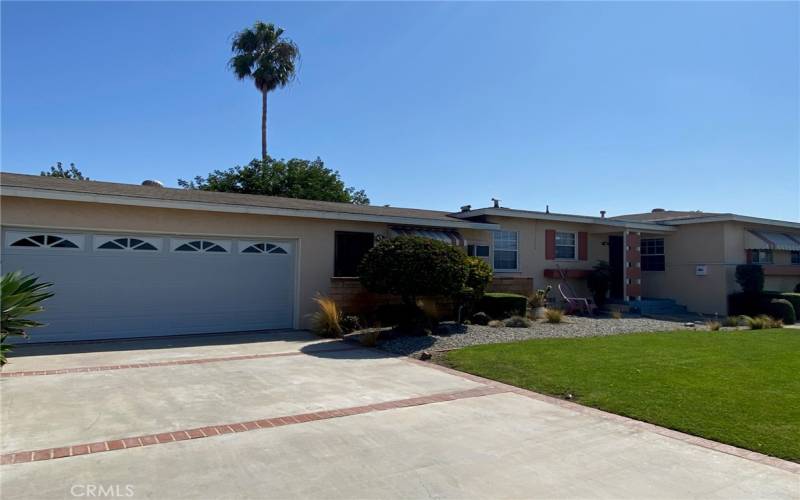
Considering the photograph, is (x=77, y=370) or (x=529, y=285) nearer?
(x=77, y=370)

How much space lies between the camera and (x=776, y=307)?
18328 mm

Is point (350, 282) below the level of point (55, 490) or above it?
above

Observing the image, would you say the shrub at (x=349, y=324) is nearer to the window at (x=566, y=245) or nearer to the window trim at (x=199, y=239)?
the window trim at (x=199, y=239)

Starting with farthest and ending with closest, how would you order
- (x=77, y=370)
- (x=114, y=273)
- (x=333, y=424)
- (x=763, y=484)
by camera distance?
(x=114, y=273)
(x=77, y=370)
(x=333, y=424)
(x=763, y=484)

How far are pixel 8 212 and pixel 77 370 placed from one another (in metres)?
4.25

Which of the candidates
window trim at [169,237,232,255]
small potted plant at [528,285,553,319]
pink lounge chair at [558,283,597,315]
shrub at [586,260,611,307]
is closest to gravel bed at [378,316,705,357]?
small potted plant at [528,285,553,319]

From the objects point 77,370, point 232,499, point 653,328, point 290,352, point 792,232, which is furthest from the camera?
point 792,232

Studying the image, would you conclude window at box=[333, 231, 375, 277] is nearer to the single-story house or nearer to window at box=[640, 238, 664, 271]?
the single-story house

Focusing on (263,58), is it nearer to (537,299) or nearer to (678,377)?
(537,299)

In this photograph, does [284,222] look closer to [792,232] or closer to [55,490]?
[55,490]

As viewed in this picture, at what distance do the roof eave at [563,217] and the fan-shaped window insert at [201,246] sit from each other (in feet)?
28.0

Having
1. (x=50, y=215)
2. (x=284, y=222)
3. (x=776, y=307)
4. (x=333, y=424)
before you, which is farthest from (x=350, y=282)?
(x=776, y=307)

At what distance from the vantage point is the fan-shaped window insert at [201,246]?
12320 millimetres

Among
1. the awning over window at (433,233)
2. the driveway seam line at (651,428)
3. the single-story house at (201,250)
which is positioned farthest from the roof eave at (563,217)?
the driveway seam line at (651,428)
